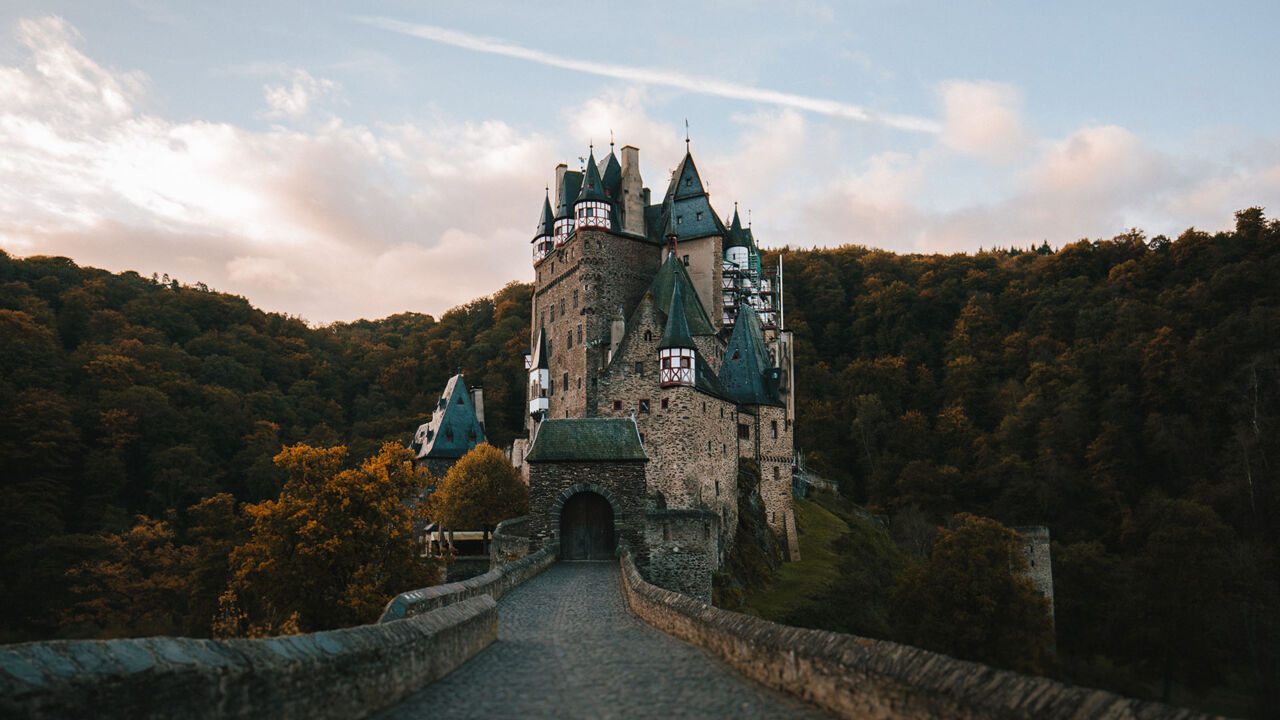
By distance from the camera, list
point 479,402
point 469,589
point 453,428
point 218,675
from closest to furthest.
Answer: point 218,675
point 469,589
point 453,428
point 479,402

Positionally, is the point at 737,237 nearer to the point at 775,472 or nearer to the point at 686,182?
the point at 686,182

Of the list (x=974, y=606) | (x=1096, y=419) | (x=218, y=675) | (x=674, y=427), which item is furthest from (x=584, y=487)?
(x=1096, y=419)

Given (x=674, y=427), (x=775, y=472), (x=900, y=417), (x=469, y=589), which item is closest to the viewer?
(x=469, y=589)

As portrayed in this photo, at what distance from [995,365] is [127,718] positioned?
3268 inches

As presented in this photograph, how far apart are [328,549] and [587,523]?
8.95m

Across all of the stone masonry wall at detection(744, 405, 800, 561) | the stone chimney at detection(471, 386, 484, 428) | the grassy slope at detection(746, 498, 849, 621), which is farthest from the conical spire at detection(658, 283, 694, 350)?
the stone chimney at detection(471, 386, 484, 428)

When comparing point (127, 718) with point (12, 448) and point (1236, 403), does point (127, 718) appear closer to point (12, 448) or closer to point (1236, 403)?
point (12, 448)

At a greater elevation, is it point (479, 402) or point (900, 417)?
point (479, 402)

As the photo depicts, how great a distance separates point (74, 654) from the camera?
496cm

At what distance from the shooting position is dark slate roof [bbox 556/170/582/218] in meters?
54.6

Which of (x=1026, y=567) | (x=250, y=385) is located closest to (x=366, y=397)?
(x=250, y=385)

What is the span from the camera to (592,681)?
9.26 metres

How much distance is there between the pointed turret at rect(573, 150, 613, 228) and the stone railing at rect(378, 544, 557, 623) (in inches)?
1059

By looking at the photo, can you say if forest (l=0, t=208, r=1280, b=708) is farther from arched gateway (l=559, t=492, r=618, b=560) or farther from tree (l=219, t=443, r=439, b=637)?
arched gateway (l=559, t=492, r=618, b=560)
